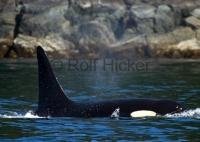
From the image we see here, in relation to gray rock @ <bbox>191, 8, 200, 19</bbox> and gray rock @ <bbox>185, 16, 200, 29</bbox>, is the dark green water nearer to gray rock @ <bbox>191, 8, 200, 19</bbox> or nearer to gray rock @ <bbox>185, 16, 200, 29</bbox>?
gray rock @ <bbox>185, 16, 200, 29</bbox>

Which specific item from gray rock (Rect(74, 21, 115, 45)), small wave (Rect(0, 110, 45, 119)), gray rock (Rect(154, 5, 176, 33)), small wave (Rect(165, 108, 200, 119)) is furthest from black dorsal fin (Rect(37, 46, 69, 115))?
gray rock (Rect(154, 5, 176, 33))

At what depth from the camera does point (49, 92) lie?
1944 centimetres

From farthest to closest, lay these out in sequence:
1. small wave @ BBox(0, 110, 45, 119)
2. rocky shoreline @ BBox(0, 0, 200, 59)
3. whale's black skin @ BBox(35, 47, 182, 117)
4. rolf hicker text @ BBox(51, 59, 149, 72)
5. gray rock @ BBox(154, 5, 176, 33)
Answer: gray rock @ BBox(154, 5, 176, 33)
rocky shoreline @ BBox(0, 0, 200, 59)
rolf hicker text @ BBox(51, 59, 149, 72)
small wave @ BBox(0, 110, 45, 119)
whale's black skin @ BBox(35, 47, 182, 117)

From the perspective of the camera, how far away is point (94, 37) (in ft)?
196

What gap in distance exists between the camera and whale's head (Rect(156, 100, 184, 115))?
1941 cm

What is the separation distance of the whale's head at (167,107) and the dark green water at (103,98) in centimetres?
18

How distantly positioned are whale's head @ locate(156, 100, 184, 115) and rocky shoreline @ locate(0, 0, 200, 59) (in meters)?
34.7

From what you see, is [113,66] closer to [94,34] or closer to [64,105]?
[94,34]

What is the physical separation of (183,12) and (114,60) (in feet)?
39.1

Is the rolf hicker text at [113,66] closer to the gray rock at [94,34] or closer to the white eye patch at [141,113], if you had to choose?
the gray rock at [94,34]

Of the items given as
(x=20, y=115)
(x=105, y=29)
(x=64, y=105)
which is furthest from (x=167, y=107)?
(x=105, y=29)

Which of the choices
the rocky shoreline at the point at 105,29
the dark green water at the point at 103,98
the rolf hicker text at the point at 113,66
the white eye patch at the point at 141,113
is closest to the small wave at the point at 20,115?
the dark green water at the point at 103,98

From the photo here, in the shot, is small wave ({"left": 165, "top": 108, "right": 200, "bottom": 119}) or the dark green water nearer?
the dark green water

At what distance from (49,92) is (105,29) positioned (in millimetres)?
41333
